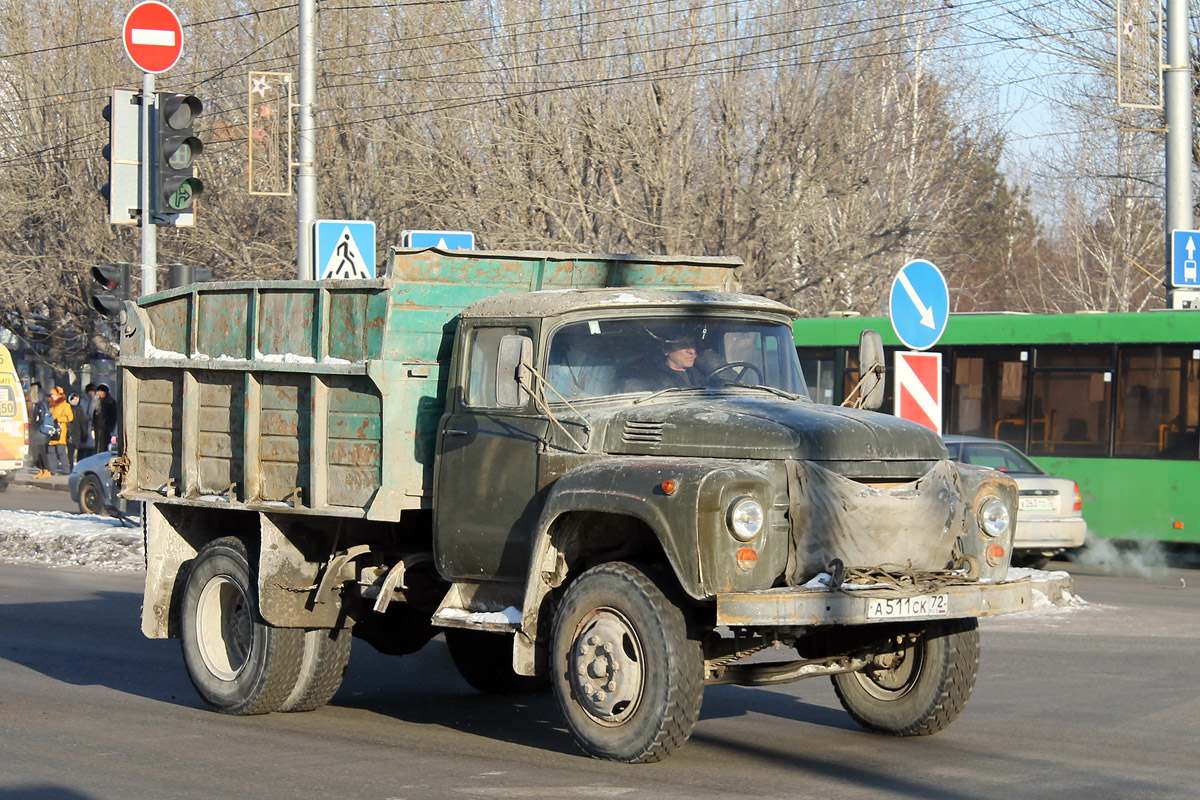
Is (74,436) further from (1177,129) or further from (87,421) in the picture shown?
(1177,129)

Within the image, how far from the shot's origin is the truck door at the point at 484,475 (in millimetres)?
7895

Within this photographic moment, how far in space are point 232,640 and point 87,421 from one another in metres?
25.2

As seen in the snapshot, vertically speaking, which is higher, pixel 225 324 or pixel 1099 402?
pixel 225 324

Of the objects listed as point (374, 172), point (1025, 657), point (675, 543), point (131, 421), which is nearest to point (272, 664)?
point (131, 421)

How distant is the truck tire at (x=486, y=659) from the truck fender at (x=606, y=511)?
7.38 ft

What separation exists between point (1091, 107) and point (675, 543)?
939 inches

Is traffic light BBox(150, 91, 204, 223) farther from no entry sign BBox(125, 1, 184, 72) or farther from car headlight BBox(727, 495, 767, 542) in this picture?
car headlight BBox(727, 495, 767, 542)

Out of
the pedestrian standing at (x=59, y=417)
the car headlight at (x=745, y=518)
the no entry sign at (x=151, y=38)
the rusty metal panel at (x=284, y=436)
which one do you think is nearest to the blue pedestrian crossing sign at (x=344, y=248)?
the no entry sign at (x=151, y=38)

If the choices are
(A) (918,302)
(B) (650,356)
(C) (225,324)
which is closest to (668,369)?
(B) (650,356)

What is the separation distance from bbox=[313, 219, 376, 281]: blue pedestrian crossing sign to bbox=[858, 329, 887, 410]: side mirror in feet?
26.3

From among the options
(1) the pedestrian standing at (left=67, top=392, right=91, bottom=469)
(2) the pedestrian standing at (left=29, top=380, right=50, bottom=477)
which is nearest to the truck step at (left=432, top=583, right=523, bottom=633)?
(2) the pedestrian standing at (left=29, top=380, right=50, bottom=477)

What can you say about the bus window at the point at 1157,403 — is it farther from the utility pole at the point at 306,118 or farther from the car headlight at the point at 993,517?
the car headlight at the point at 993,517

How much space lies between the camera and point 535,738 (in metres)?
8.31

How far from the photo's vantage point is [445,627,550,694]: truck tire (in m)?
9.91
